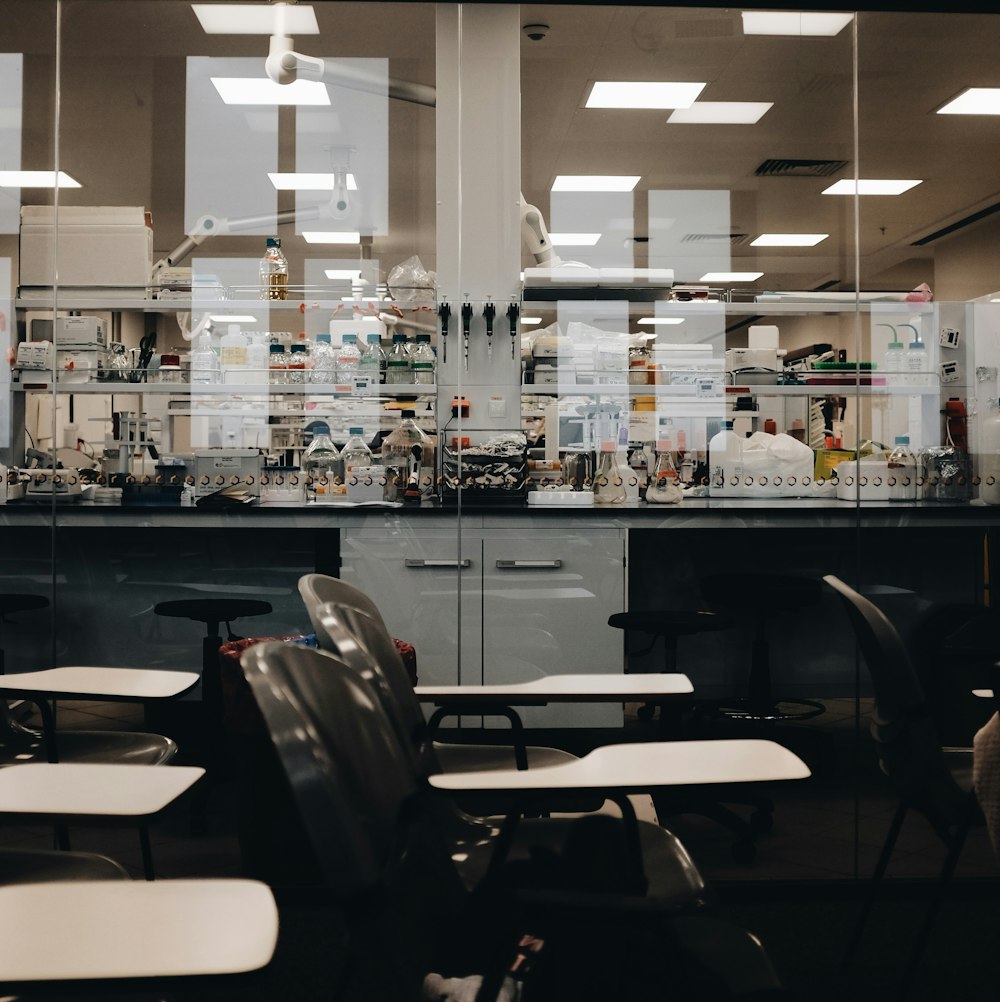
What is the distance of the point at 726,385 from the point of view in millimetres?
Result: 3672

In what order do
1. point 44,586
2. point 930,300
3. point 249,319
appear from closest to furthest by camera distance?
point 44,586 < point 930,300 < point 249,319

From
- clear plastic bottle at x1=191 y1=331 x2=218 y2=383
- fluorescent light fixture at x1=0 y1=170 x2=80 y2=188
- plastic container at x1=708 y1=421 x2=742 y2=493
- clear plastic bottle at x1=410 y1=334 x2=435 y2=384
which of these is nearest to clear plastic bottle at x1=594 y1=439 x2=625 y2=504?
plastic container at x1=708 y1=421 x2=742 y2=493

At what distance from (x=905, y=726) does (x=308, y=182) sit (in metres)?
3.27

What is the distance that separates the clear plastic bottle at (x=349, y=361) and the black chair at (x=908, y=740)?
2.21 meters

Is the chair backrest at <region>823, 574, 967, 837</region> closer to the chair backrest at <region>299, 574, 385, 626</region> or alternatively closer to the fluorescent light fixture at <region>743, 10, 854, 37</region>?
the chair backrest at <region>299, 574, 385, 626</region>

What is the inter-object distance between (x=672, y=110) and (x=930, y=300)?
1.35 m

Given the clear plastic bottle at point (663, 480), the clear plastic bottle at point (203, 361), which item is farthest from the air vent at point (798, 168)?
the clear plastic bottle at point (203, 361)

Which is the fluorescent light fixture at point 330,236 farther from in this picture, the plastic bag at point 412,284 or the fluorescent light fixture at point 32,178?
the fluorescent light fixture at point 32,178

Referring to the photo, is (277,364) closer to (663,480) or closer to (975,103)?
(663,480)

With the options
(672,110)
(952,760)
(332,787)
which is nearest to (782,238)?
(672,110)

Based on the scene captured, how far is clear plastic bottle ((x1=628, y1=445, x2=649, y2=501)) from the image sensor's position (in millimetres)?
3480

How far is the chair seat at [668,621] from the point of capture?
300 centimetres

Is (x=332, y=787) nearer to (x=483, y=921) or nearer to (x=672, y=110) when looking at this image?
(x=483, y=921)

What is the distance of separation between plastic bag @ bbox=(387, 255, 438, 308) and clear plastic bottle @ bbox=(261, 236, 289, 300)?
418 millimetres
